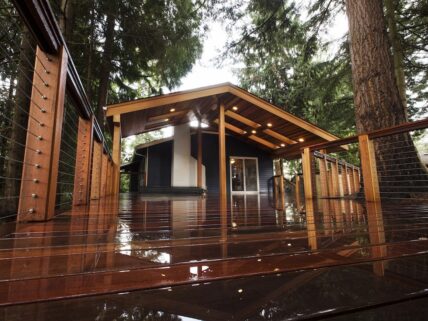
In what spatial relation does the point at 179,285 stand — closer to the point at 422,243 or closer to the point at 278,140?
the point at 422,243

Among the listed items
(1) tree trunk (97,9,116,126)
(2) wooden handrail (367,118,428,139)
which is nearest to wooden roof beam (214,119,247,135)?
(1) tree trunk (97,9,116,126)

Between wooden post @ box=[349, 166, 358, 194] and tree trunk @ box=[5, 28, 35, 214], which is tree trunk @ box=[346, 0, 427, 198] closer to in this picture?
wooden post @ box=[349, 166, 358, 194]

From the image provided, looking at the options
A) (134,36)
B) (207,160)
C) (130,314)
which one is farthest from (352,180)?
(130,314)

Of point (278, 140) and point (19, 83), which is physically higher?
point (278, 140)

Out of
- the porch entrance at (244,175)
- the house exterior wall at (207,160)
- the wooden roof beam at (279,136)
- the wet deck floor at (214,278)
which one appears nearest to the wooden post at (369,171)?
the wet deck floor at (214,278)

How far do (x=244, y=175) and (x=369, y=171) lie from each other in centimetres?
848

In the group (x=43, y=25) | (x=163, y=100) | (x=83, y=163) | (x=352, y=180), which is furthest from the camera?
(x=352, y=180)

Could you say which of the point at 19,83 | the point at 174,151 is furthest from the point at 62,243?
the point at 174,151

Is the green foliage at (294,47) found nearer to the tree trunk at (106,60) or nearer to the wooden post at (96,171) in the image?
the tree trunk at (106,60)

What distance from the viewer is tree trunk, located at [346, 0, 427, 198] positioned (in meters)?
3.33

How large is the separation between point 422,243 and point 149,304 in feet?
3.43

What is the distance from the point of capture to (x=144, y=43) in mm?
6484

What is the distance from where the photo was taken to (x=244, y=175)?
11.5 meters

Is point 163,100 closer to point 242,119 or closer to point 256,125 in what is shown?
point 242,119
